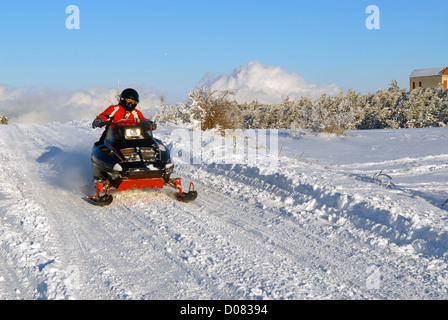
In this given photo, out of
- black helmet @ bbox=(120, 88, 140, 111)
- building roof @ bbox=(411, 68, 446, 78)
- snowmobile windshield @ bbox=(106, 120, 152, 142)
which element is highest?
building roof @ bbox=(411, 68, 446, 78)

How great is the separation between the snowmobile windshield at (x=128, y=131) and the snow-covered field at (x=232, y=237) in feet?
3.39

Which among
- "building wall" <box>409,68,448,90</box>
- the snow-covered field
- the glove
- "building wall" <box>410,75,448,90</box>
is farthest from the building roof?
the glove

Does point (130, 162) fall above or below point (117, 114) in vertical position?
below

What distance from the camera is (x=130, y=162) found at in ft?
22.8

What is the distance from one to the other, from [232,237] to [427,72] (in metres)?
59.5

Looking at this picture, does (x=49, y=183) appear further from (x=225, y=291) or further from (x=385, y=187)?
(x=385, y=187)

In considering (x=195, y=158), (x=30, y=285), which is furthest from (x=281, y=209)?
(x=195, y=158)

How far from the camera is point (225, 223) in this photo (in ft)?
19.7

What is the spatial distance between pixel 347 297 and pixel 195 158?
7.43 metres

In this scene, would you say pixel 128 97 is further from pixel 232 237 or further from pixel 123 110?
pixel 232 237

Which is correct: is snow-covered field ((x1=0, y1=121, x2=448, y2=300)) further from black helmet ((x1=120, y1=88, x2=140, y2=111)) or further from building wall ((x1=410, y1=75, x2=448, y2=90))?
building wall ((x1=410, y1=75, x2=448, y2=90))

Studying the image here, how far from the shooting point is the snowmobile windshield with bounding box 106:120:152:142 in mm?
7422

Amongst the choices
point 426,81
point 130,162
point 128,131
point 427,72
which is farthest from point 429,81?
point 130,162
